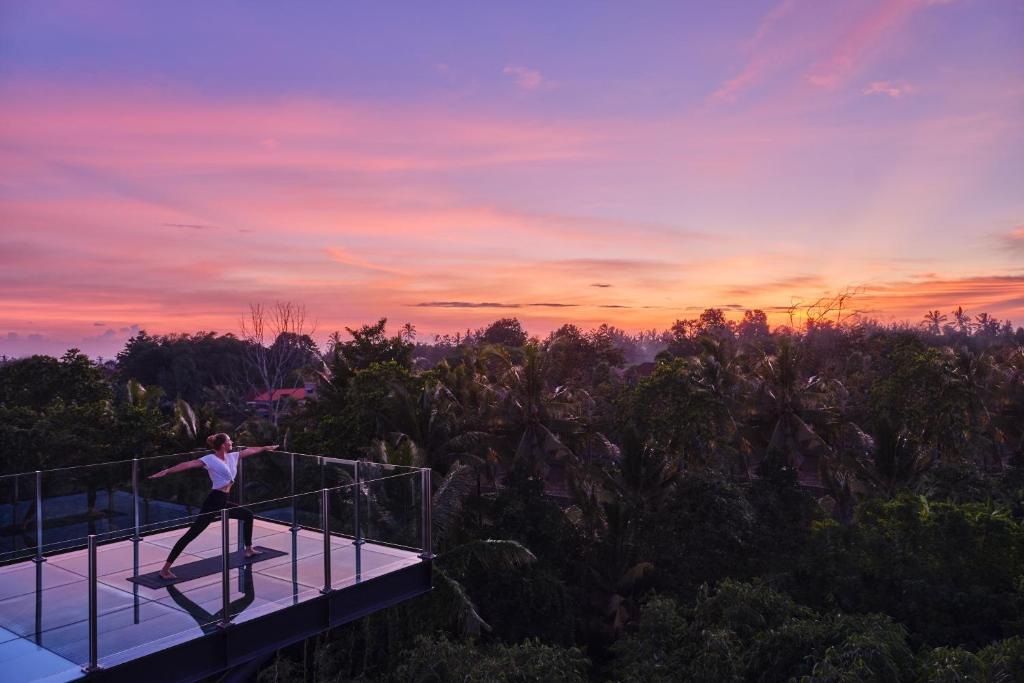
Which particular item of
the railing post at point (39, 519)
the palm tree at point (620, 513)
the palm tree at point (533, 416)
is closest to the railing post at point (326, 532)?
the railing post at point (39, 519)

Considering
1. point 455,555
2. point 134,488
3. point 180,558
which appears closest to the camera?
point 180,558

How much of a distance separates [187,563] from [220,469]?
1193 mm

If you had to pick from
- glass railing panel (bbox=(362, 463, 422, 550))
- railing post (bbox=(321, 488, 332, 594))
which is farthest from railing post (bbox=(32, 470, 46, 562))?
glass railing panel (bbox=(362, 463, 422, 550))

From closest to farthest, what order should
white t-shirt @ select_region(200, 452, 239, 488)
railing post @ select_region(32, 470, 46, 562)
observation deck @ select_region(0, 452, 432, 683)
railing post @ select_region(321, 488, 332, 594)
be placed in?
observation deck @ select_region(0, 452, 432, 683) < railing post @ select_region(321, 488, 332, 594) < white t-shirt @ select_region(200, 452, 239, 488) < railing post @ select_region(32, 470, 46, 562)

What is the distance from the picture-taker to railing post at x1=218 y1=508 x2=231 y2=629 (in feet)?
23.1

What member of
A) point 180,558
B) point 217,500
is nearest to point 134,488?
point 217,500

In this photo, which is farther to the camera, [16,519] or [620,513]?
[620,513]

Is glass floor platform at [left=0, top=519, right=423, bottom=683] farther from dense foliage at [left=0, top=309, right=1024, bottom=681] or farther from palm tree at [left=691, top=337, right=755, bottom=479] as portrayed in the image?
palm tree at [left=691, top=337, right=755, bottom=479]

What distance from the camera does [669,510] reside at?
21172 mm

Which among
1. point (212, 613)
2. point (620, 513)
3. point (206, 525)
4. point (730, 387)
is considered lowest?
point (620, 513)

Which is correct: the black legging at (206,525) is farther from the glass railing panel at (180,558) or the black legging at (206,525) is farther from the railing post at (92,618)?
the railing post at (92,618)

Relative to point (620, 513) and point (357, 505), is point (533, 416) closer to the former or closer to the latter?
point (620, 513)

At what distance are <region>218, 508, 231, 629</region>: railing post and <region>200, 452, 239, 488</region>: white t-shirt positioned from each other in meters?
1.39

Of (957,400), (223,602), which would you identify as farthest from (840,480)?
(223,602)
